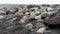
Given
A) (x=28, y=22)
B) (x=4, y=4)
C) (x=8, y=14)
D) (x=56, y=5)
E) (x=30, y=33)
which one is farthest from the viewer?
(x=4, y=4)

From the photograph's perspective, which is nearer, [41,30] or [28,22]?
[41,30]

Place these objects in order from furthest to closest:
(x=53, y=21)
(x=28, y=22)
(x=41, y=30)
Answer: (x=28, y=22) < (x=53, y=21) < (x=41, y=30)

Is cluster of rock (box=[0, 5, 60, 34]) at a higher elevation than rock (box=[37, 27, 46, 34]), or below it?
higher

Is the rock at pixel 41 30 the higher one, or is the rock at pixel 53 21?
the rock at pixel 53 21

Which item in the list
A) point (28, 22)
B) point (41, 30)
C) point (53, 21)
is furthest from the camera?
point (28, 22)

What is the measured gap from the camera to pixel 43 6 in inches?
74.3

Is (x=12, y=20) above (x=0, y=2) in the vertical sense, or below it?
below

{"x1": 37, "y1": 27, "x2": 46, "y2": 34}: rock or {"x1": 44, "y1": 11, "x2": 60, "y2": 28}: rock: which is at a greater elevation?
{"x1": 44, "y1": 11, "x2": 60, "y2": 28}: rock

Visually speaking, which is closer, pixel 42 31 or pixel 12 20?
pixel 42 31

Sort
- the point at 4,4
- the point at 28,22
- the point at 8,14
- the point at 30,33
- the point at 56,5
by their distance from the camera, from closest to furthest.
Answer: the point at 30,33
the point at 28,22
the point at 8,14
the point at 56,5
the point at 4,4

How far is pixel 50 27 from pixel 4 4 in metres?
0.88

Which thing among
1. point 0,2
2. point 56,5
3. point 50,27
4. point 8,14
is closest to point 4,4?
point 0,2

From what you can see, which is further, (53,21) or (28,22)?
(28,22)

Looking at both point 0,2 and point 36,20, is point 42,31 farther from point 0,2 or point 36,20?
point 0,2
